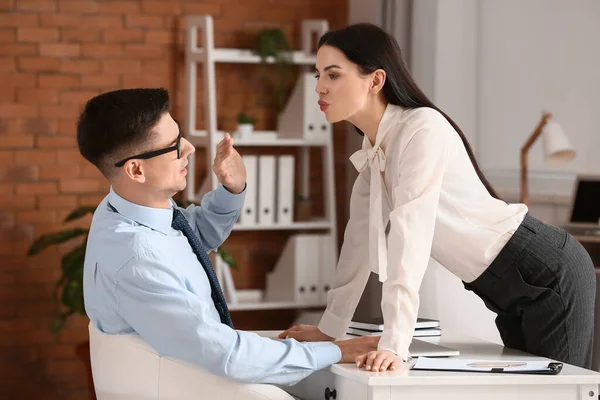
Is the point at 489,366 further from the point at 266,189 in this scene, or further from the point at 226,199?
the point at 266,189

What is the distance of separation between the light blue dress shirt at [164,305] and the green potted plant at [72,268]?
1.87m

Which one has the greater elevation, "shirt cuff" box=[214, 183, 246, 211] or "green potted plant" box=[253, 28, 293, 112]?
"green potted plant" box=[253, 28, 293, 112]

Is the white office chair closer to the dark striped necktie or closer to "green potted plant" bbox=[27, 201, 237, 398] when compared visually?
the dark striped necktie

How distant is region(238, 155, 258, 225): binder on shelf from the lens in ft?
13.9


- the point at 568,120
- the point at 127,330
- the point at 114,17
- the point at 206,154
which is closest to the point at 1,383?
the point at 206,154

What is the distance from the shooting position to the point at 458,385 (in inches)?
71.5

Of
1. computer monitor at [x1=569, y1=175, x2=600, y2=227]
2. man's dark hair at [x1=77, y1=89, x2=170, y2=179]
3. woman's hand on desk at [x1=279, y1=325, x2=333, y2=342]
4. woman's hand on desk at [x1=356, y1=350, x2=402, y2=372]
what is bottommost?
woman's hand on desk at [x1=279, y1=325, x2=333, y2=342]

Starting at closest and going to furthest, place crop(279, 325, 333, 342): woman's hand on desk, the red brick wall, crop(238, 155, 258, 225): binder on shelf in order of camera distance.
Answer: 1. crop(279, 325, 333, 342): woman's hand on desk
2. the red brick wall
3. crop(238, 155, 258, 225): binder on shelf

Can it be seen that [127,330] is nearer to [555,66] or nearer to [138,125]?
[138,125]

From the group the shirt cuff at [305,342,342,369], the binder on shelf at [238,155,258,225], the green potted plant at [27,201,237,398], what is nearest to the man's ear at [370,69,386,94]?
the shirt cuff at [305,342,342,369]

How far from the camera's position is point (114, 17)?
427 cm

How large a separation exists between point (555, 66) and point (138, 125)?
2638mm

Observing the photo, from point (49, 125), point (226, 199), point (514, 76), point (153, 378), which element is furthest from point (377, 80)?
point (49, 125)

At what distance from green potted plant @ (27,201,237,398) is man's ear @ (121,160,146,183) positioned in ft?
6.23
